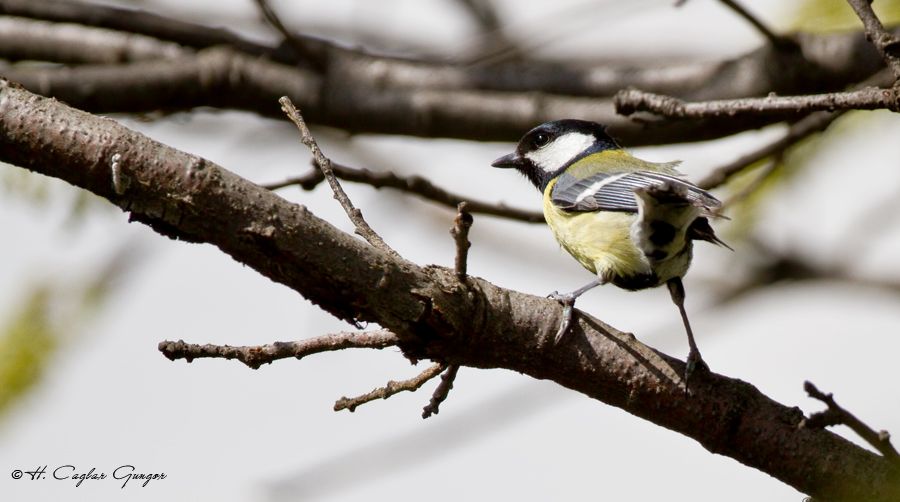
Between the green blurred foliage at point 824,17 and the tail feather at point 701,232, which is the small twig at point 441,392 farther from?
the green blurred foliage at point 824,17

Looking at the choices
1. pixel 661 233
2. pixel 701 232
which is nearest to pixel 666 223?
pixel 661 233

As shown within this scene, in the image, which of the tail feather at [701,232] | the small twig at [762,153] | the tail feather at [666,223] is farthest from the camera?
the small twig at [762,153]

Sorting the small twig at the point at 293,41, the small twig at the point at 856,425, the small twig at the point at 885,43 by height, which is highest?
the small twig at the point at 293,41

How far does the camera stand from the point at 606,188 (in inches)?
138

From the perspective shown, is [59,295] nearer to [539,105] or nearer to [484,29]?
[539,105]

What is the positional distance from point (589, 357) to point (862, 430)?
62 cm

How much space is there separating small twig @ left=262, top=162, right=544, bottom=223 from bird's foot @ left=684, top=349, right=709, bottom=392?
76 centimetres

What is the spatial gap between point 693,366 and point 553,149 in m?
1.83

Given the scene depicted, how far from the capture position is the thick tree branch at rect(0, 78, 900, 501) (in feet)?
5.90

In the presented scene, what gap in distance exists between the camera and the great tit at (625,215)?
3066mm

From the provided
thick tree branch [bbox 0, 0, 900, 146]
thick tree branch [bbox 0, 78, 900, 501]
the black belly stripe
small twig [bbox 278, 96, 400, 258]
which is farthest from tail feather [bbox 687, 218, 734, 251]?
A: small twig [bbox 278, 96, 400, 258]

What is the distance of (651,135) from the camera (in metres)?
3.79

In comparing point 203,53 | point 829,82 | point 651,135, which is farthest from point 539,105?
point 203,53

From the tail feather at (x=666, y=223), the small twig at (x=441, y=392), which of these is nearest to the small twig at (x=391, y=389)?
the small twig at (x=441, y=392)
